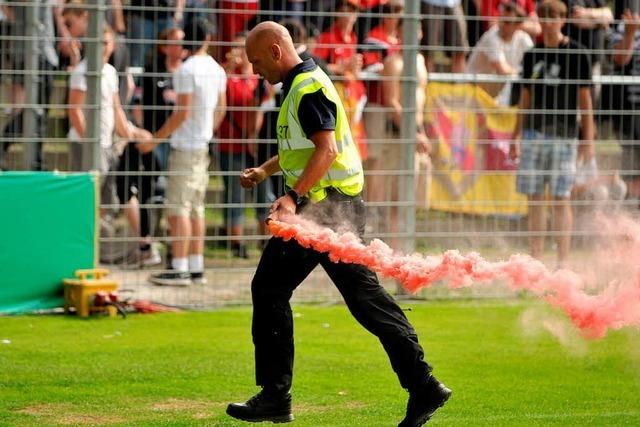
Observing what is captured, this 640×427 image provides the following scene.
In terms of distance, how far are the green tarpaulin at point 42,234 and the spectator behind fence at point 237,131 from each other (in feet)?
4.96

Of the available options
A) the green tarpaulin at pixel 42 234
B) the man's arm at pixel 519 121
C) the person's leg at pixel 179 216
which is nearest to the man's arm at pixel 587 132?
the man's arm at pixel 519 121

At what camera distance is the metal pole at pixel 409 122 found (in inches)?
468

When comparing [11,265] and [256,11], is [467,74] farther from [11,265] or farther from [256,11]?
[11,265]

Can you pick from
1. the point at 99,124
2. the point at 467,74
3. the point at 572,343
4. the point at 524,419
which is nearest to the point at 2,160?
the point at 99,124

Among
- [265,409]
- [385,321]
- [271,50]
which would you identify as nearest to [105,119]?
[271,50]

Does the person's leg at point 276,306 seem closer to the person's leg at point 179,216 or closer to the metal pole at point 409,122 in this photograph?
the person's leg at point 179,216

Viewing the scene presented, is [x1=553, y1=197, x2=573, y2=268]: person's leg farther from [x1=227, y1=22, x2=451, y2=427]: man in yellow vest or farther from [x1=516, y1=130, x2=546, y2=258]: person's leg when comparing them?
[x1=227, y1=22, x2=451, y2=427]: man in yellow vest

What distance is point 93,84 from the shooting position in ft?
36.1

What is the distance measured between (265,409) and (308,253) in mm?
871

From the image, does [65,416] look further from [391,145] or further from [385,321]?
[391,145]

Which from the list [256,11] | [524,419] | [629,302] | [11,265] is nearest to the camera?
[629,302]

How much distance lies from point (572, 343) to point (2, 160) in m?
5.42

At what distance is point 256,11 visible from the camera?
37.5 ft

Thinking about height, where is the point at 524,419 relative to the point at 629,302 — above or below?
below
